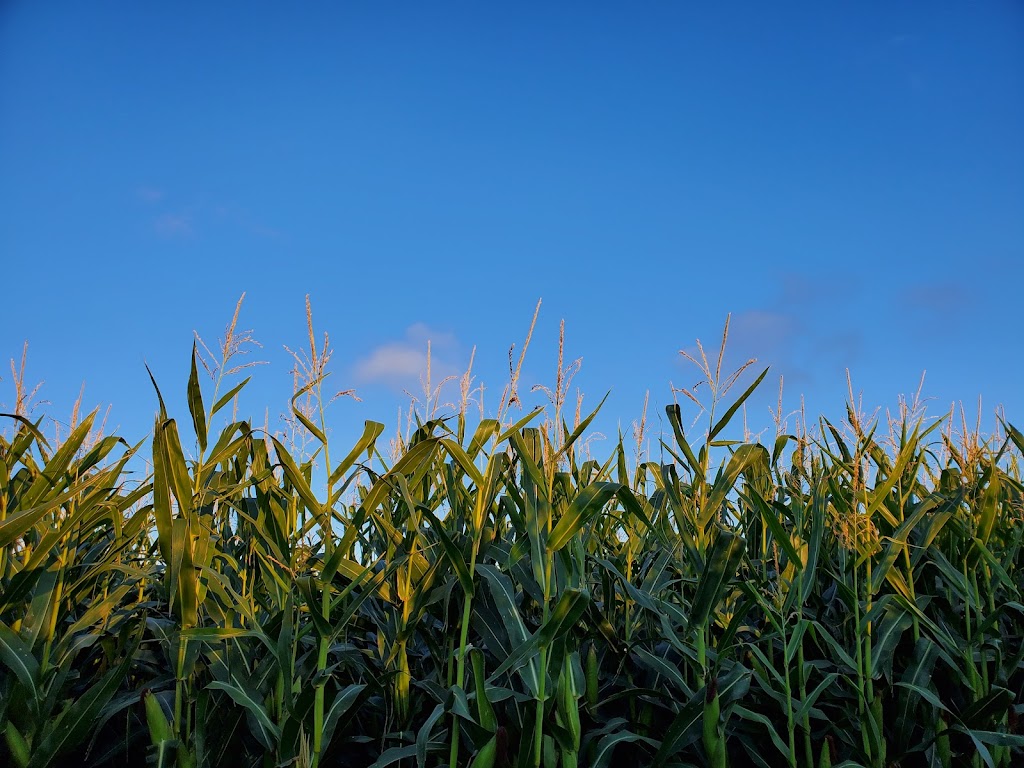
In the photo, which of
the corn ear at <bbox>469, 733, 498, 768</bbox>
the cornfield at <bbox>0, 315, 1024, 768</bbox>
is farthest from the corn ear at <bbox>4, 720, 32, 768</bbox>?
the corn ear at <bbox>469, 733, 498, 768</bbox>

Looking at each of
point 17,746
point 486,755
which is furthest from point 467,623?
point 17,746

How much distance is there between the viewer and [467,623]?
2451 mm

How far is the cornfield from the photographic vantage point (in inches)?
94.3

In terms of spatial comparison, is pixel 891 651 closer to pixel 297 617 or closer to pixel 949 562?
pixel 949 562

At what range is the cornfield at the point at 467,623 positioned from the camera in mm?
2396

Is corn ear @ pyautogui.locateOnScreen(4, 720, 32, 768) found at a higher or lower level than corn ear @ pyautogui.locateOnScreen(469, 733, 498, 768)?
lower

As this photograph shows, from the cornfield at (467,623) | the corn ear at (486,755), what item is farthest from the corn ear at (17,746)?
the corn ear at (486,755)

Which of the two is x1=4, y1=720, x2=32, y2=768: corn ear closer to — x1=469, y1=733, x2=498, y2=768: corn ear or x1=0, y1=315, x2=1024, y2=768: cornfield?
x1=0, y1=315, x2=1024, y2=768: cornfield

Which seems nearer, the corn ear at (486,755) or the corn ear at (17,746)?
the corn ear at (486,755)

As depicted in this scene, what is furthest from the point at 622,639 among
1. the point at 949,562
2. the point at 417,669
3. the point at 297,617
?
the point at 949,562

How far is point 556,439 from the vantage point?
8.57 ft

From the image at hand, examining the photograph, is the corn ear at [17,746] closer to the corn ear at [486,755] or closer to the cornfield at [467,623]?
the cornfield at [467,623]

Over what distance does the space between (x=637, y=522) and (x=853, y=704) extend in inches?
44.5

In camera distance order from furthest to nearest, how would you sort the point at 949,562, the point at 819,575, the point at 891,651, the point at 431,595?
the point at 819,575 → the point at 949,562 → the point at 891,651 → the point at 431,595
